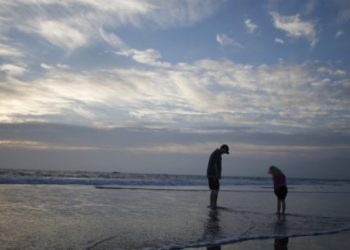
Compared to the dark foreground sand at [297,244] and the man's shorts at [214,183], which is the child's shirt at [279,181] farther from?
the dark foreground sand at [297,244]

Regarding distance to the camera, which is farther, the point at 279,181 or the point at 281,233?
the point at 279,181

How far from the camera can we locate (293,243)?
6.74m

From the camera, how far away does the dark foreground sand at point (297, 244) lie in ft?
20.8

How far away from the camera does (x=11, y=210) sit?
30.8ft

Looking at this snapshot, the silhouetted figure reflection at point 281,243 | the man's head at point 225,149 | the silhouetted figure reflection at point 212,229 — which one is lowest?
the silhouetted figure reflection at point 281,243

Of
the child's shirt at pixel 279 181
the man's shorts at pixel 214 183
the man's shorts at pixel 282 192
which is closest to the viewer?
the man's shorts at pixel 282 192

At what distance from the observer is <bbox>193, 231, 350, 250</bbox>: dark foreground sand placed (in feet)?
20.8

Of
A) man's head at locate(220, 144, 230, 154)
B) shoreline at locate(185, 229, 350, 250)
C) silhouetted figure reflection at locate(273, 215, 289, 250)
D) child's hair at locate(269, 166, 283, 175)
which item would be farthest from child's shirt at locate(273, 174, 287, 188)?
shoreline at locate(185, 229, 350, 250)

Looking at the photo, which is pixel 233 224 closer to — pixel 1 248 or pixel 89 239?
pixel 89 239

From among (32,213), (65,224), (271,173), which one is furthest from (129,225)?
(271,173)

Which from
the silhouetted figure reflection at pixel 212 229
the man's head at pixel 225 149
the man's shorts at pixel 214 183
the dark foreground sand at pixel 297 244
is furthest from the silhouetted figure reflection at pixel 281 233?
the man's head at pixel 225 149

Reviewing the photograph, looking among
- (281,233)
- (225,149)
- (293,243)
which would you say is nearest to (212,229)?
(281,233)

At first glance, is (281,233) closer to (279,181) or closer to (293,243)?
(293,243)

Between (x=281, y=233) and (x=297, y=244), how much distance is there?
0.99 metres
